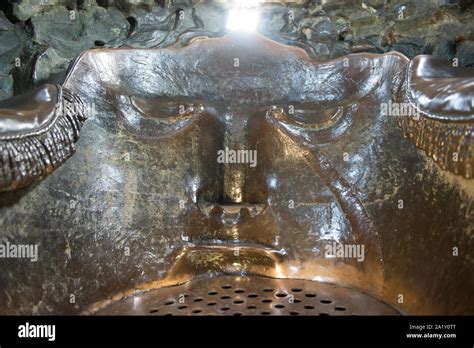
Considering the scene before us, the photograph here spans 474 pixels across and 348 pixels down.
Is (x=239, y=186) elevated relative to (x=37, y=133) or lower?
lower

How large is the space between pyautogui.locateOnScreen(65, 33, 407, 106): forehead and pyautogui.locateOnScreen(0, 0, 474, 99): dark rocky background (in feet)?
0.78

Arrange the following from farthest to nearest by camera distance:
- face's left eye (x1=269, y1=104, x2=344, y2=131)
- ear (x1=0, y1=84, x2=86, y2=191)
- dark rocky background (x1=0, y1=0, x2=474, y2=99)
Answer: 1. dark rocky background (x1=0, y1=0, x2=474, y2=99)
2. face's left eye (x1=269, y1=104, x2=344, y2=131)
3. ear (x1=0, y1=84, x2=86, y2=191)

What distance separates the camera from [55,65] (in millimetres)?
2434

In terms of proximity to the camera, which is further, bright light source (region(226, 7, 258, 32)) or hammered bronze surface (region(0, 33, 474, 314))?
bright light source (region(226, 7, 258, 32))

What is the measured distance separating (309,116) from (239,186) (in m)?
0.33

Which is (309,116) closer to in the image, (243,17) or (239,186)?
(239,186)

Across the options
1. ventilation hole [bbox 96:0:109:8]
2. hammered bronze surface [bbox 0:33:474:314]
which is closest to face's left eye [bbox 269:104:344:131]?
hammered bronze surface [bbox 0:33:474:314]

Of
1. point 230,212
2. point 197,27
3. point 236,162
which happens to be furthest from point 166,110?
point 197,27

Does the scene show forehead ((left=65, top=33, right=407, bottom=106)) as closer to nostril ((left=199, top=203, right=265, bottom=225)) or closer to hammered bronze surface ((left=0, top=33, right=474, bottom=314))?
hammered bronze surface ((left=0, top=33, right=474, bottom=314))

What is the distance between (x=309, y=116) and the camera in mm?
2010

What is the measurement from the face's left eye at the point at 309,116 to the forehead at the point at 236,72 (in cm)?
12

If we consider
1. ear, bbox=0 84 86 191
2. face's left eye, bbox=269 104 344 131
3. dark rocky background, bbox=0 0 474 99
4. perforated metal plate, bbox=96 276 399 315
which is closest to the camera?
ear, bbox=0 84 86 191

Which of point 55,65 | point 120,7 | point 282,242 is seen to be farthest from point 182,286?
point 120,7

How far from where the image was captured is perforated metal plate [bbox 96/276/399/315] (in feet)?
5.76
